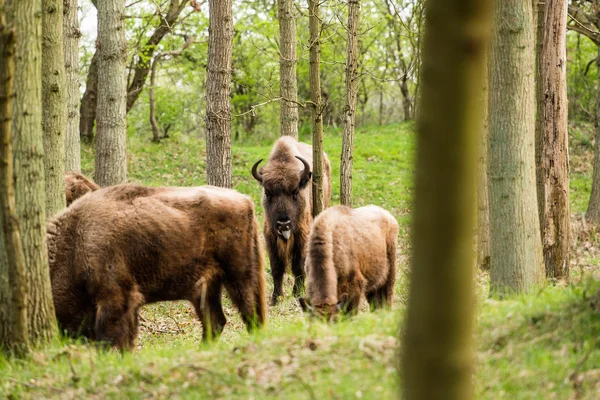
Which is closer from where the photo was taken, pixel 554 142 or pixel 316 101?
pixel 554 142

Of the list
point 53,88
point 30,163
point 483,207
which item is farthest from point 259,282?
point 483,207

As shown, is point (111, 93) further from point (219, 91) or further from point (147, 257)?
point (147, 257)

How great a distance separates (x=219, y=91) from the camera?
11.8m

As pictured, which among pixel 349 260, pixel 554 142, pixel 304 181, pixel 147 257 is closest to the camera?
pixel 147 257

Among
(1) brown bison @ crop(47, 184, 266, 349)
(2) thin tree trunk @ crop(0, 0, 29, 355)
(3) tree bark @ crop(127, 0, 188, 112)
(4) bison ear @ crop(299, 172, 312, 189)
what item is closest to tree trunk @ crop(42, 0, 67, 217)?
(1) brown bison @ crop(47, 184, 266, 349)

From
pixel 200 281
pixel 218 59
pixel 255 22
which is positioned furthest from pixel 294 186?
pixel 255 22

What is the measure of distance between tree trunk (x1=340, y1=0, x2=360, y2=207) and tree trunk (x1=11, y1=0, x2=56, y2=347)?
6.52 m

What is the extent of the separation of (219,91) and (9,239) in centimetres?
571

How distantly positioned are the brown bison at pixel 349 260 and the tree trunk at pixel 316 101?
177cm

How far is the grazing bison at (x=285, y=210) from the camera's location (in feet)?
42.4

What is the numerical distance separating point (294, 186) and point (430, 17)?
10.2 m

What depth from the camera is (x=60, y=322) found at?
798 cm

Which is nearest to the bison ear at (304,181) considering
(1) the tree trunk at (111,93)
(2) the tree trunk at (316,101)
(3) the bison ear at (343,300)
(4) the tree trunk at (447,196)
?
(2) the tree trunk at (316,101)

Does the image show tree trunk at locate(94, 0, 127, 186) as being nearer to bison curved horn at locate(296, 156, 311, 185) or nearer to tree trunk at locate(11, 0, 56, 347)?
bison curved horn at locate(296, 156, 311, 185)
